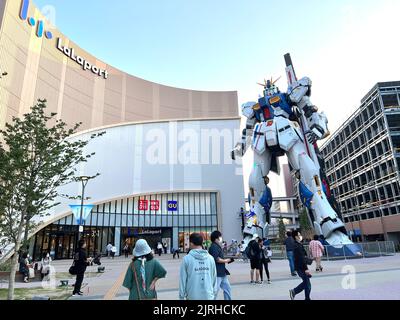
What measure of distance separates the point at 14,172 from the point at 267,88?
14992mm

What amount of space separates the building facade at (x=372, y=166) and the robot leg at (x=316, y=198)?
→ 23318 mm

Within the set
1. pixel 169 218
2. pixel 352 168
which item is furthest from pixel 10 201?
pixel 352 168

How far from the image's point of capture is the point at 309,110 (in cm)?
1669

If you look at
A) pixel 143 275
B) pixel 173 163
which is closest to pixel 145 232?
pixel 173 163

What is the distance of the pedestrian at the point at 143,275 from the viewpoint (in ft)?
Answer: 12.6

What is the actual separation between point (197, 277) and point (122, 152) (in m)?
37.3

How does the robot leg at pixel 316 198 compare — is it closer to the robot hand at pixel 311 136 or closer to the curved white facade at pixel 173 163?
the robot hand at pixel 311 136

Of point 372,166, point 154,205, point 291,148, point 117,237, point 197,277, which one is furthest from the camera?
point 154,205

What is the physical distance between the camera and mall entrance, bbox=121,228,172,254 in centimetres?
3794

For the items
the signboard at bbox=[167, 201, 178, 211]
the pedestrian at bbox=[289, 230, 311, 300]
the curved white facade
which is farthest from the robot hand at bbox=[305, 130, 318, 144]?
the signboard at bbox=[167, 201, 178, 211]

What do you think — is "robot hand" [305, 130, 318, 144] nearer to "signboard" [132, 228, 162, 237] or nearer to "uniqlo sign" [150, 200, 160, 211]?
"uniqlo sign" [150, 200, 160, 211]

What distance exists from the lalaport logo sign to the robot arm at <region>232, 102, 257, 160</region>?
26.8 metres

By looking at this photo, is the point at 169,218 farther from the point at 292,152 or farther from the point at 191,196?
the point at 292,152

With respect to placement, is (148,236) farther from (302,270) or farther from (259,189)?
(302,270)
